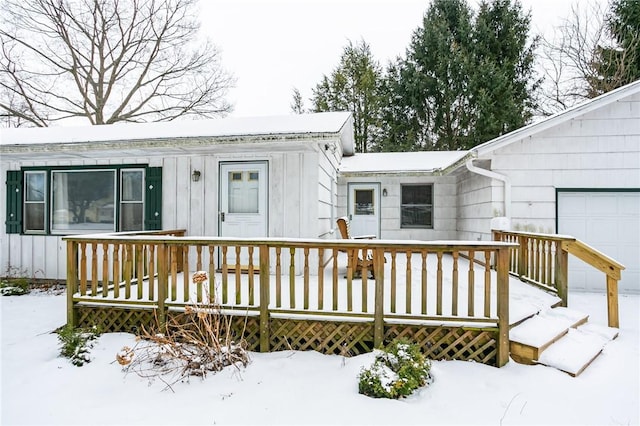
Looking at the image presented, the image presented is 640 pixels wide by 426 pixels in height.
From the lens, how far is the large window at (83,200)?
629cm

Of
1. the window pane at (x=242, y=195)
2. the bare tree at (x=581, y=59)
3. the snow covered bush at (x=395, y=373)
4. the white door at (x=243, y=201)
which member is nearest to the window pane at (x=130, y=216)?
the white door at (x=243, y=201)

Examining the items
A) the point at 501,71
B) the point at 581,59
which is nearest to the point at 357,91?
the point at 501,71

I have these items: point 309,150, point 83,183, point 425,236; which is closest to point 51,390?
point 309,150

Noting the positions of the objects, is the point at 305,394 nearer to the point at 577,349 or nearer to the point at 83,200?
the point at 577,349

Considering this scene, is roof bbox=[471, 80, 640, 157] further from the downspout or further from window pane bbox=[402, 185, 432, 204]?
window pane bbox=[402, 185, 432, 204]

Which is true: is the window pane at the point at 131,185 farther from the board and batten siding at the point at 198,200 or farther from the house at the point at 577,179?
the house at the point at 577,179

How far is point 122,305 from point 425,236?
7187 millimetres

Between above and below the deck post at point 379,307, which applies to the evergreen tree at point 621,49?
above

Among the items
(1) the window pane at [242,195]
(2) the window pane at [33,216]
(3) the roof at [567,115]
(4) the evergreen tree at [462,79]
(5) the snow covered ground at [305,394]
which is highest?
(4) the evergreen tree at [462,79]

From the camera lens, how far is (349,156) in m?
10.6

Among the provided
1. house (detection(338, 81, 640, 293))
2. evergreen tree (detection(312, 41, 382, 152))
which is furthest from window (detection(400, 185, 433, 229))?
evergreen tree (detection(312, 41, 382, 152))

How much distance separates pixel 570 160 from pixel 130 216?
324 inches

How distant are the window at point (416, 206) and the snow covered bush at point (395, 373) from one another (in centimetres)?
628

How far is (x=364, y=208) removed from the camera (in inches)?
363
